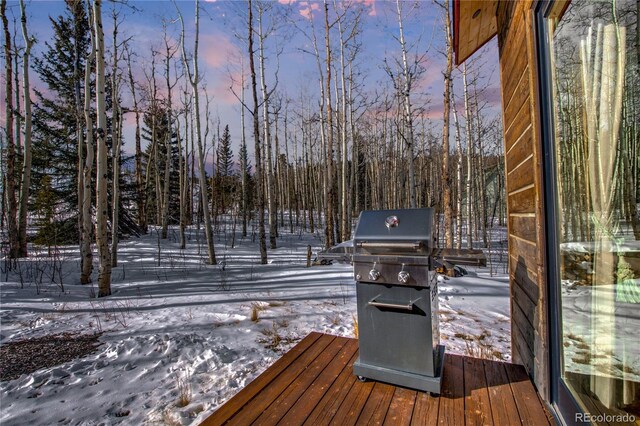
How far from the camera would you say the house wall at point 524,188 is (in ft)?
5.75

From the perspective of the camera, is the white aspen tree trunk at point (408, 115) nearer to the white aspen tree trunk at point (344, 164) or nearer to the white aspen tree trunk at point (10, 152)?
the white aspen tree trunk at point (344, 164)

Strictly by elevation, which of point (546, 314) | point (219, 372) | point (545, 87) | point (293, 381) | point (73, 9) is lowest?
point (219, 372)

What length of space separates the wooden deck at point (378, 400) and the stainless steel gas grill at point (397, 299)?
137 millimetres

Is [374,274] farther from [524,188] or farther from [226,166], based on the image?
[226,166]

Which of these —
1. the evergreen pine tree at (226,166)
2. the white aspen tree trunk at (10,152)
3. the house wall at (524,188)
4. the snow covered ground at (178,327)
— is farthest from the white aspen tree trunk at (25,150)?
the evergreen pine tree at (226,166)

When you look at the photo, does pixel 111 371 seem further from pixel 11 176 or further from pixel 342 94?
pixel 342 94

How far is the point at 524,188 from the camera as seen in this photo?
6.72 feet

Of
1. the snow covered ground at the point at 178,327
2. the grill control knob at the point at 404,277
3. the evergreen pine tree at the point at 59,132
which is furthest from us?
the evergreen pine tree at the point at 59,132

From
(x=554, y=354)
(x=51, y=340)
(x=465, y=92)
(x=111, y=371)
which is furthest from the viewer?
(x=465, y=92)

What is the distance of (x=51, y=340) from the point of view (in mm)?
3916

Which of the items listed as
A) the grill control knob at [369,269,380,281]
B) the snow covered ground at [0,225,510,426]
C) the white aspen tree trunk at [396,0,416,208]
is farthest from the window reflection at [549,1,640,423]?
the white aspen tree trunk at [396,0,416,208]

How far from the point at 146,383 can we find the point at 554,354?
3.47 m

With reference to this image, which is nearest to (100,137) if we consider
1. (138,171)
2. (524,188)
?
(524,188)

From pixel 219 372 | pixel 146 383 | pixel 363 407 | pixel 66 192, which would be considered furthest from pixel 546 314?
pixel 66 192
